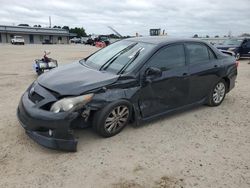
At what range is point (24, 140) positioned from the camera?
420 centimetres

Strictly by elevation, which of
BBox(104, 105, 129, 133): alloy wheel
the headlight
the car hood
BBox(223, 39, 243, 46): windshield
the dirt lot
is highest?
BBox(223, 39, 243, 46): windshield

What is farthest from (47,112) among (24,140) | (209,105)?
(209,105)

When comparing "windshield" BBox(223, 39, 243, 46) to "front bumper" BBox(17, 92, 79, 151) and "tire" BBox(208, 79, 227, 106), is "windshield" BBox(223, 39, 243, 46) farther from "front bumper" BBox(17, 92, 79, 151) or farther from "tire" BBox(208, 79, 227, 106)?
"front bumper" BBox(17, 92, 79, 151)

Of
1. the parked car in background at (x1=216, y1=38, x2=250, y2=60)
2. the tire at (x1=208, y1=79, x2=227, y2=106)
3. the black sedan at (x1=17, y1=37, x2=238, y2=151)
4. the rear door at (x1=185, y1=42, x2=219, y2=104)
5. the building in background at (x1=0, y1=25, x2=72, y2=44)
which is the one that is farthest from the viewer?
the building in background at (x1=0, y1=25, x2=72, y2=44)

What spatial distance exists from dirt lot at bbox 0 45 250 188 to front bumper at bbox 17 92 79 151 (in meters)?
0.18

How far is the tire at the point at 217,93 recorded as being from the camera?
231 inches

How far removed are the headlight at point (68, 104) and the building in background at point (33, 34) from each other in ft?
195

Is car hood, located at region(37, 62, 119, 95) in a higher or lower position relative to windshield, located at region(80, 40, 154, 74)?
lower

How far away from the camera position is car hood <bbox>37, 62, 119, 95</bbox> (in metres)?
3.95

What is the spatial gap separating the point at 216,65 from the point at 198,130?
1.73m

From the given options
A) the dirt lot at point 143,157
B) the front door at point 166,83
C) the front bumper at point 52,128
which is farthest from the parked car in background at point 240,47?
the front bumper at point 52,128

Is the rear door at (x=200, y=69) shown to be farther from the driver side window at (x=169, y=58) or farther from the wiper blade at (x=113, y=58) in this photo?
the wiper blade at (x=113, y=58)

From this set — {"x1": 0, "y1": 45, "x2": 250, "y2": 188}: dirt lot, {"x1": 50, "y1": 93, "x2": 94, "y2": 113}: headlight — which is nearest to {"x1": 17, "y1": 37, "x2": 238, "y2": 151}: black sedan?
{"x1": 50, "y1": 93, "x2": 94, "y2": 113}: headlight

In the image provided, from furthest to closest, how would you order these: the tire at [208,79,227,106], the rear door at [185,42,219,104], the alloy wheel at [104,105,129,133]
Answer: the tire at [208,79,227,106], the rear door at [185,42,219,104], the alloy wheel at [104,105,129,133]
